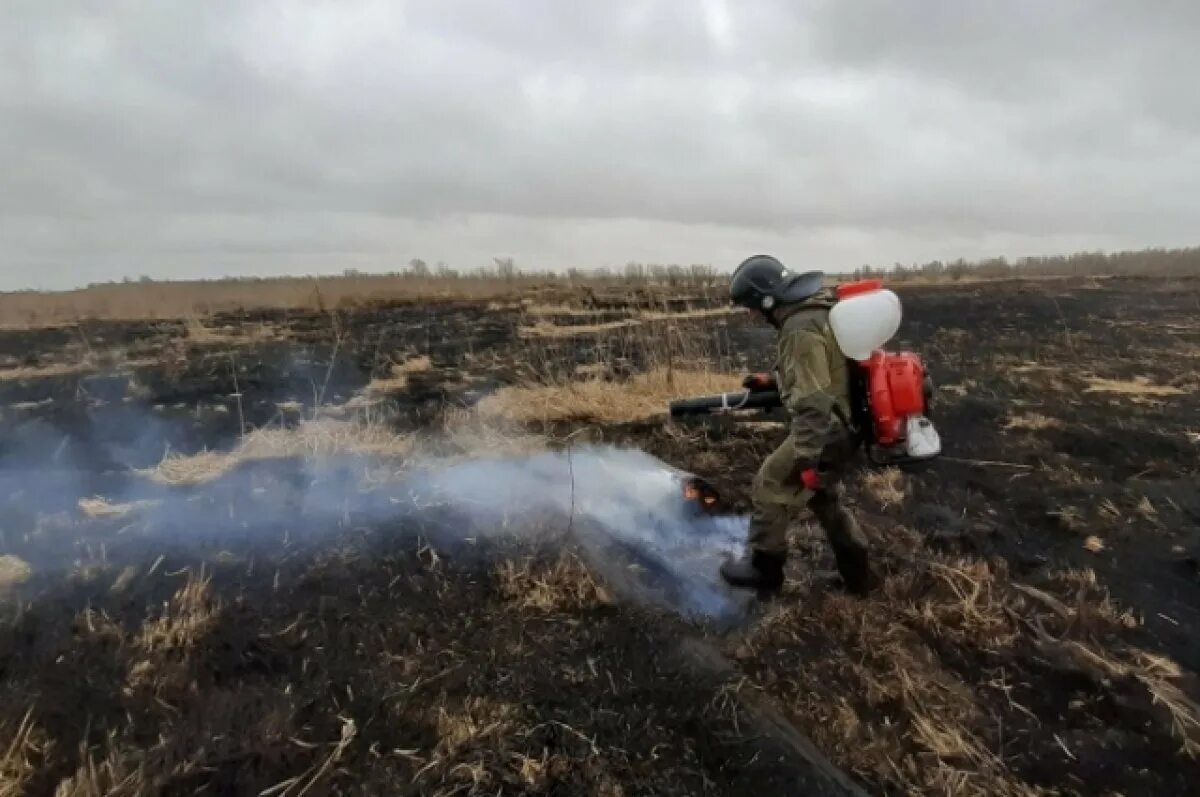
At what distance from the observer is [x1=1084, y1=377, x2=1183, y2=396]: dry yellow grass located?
36.1 feet

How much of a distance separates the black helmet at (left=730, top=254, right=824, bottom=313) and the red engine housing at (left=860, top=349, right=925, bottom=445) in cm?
58

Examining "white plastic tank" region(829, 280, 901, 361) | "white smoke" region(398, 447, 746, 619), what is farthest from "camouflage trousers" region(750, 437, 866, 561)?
"white plastic tank" region(829, 280, 901, 361)

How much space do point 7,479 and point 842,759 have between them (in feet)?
22.2

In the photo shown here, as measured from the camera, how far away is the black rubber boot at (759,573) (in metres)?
4.75

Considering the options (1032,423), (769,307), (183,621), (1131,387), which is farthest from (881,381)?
(1131,387)

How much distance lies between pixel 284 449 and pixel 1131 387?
11.6 m

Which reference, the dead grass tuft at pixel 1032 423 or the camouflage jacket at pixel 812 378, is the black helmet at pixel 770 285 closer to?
the camouflage jacket at pixel 812 378

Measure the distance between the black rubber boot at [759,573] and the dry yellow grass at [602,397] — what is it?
12.6 feet

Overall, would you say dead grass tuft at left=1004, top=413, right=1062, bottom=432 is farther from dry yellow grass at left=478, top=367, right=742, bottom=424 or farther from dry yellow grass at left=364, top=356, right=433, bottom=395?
dry yellow grass at left=364, top=356, right=433, bottom=395

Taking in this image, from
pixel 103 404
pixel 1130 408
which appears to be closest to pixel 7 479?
pixel 103 404

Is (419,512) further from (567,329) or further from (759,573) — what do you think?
(567,329)

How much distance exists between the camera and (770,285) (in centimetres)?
449

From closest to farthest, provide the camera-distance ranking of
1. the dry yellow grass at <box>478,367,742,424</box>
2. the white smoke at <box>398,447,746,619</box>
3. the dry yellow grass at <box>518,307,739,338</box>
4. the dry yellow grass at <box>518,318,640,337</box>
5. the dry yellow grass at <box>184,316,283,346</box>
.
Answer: the white smoke at <box>398,447,746,619</box>
the dry yellow grass at <box>478,367,742,424</box>
the dry yellow grass at <box>184,316,283,346</box>
the dry yellow grass at <box>518,318,640,337</box>
the dry yellow grass at <box>518,307,739,338</box>

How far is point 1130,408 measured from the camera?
10.1 metres
